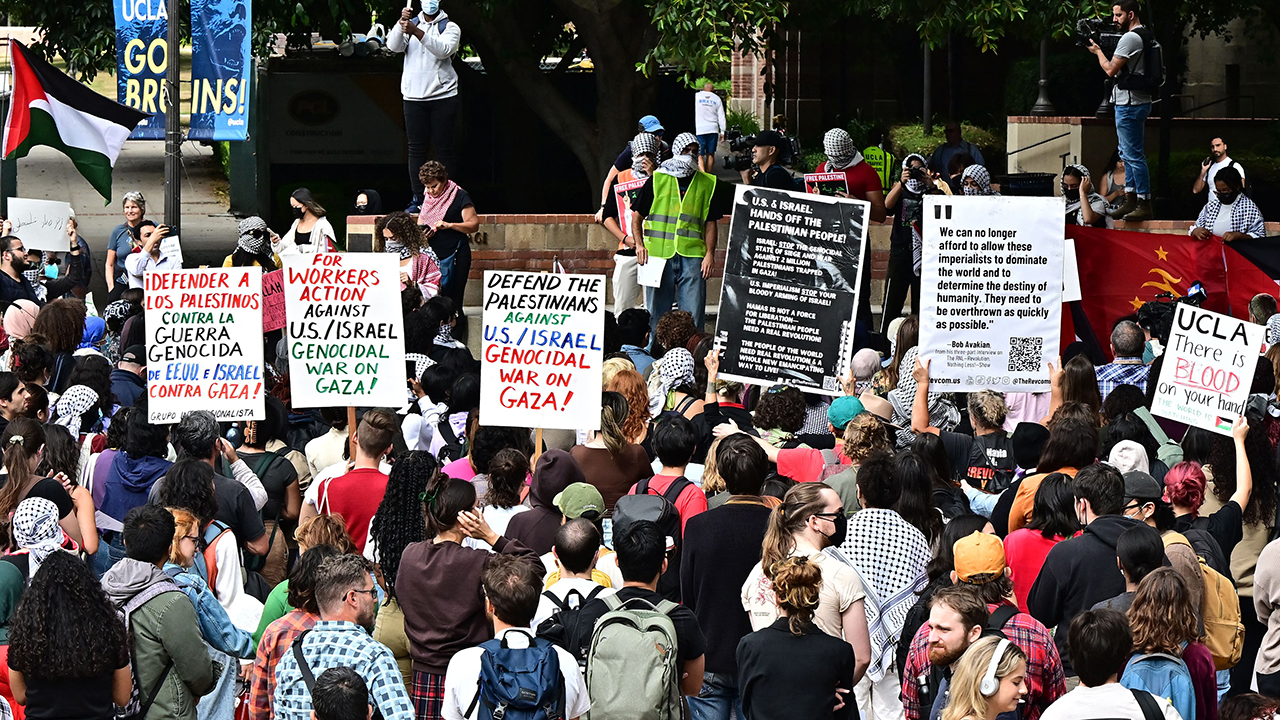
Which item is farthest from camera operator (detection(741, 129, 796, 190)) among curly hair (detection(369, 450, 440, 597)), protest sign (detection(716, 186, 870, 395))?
curly hair (detection(369, 450, 440, 597))

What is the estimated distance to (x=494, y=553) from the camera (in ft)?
19.1

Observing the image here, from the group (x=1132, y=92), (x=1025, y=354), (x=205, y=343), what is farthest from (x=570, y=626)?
(x=1132, y=92)

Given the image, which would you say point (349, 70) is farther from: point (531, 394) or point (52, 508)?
point (52, 508)

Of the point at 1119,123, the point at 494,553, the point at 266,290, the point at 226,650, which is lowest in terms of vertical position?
the point at 226,650

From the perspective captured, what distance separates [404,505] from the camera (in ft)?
21.5

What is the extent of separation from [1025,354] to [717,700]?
355 cm

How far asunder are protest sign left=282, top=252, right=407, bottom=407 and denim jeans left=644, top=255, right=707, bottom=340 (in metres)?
4.54

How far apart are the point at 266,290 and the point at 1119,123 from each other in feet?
28.8

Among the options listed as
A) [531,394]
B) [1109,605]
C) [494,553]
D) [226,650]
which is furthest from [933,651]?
[531,394]

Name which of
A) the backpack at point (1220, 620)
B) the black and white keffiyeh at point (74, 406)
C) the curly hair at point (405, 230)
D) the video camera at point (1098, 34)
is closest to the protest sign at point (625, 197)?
the curly hair at point (405, 230)

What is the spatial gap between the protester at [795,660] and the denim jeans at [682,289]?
740 centimetres

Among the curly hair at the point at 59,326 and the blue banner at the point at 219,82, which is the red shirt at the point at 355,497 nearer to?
the curly hair at the point at 59,326

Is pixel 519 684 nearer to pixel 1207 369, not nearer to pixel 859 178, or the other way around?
pixel 1207 369

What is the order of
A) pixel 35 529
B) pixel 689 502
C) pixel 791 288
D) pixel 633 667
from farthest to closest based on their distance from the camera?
pixel 791 288
pixel 689 502
pixel 35 529
pixel 633 667
